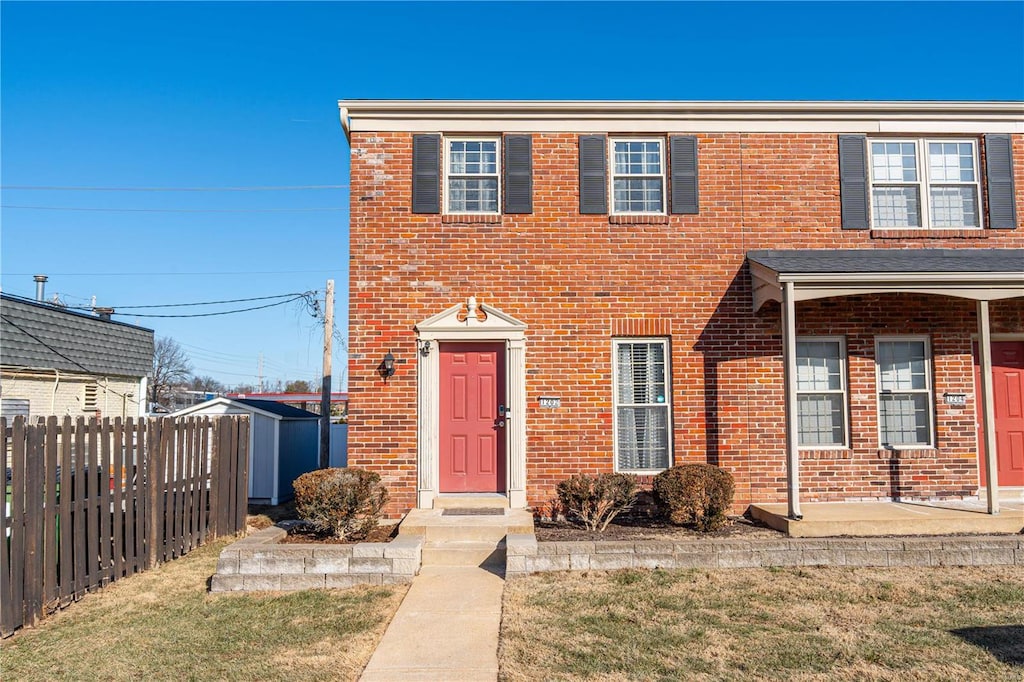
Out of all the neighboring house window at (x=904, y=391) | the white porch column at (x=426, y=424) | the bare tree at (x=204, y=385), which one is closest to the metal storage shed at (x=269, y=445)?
the white porch column at (x=426, y=424)

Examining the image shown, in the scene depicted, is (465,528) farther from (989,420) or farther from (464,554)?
(989,420)

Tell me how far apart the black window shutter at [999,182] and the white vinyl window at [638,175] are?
4.44 meters

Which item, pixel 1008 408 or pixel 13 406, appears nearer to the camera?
pixel 1008 408

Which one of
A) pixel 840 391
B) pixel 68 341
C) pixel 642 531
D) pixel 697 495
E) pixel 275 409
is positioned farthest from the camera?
pixel 68 341

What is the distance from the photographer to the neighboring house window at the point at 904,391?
9.44m

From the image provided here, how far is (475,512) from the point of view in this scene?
8570 millimetres

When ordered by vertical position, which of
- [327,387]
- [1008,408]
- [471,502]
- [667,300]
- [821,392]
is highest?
[667,300]

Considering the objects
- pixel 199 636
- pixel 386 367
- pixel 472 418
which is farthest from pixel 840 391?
pixel 199 636

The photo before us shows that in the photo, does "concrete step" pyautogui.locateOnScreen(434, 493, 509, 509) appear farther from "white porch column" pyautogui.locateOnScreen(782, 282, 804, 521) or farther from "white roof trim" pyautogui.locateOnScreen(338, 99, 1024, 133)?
"white roof trim" pyautogui.locateOnScreen(338, 99, 1024, 133)

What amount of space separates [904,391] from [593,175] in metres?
5.05

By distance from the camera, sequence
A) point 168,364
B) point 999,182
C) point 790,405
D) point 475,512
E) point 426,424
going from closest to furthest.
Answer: point 790,405 < point 475,512 < point 426,424 < point 999,182 < point 168,364

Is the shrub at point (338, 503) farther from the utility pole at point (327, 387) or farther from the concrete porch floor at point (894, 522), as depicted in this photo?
the utility pole at point (327, 387)

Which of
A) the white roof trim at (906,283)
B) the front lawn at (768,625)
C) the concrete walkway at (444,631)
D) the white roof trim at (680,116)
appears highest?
the white roof trim at (680,116)

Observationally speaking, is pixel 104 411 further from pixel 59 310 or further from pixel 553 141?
pixel 553 141
